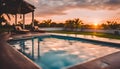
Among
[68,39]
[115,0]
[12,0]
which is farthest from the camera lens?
[115,0]

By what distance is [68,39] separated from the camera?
58.3ft

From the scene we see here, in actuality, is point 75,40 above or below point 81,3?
below

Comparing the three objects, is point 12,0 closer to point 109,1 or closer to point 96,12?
point 109,1

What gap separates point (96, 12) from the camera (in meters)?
31.8

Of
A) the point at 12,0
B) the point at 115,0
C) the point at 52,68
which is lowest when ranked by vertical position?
the point at 52,68

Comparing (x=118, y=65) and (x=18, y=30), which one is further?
(x=18, y=30)

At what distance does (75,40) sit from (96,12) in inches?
669

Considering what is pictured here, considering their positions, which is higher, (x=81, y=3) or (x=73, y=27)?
(x=81, y=3)

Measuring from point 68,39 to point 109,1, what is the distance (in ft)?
33.1

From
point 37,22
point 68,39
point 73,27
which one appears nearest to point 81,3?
point 73,27

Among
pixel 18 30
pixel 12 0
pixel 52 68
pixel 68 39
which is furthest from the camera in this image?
pixel 18 30

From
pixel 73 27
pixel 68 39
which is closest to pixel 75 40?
pixel 68 39

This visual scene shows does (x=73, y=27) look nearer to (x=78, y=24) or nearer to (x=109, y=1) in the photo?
(x=78, y=24)

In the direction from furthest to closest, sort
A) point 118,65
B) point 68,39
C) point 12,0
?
point 68,39 < point 12,0 < point 118,65
